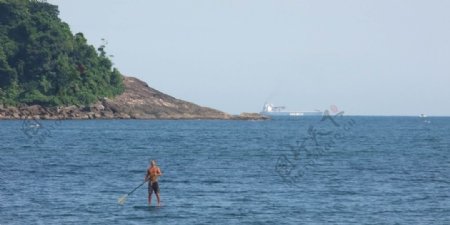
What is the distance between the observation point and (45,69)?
176m

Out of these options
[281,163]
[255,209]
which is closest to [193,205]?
[255,209]

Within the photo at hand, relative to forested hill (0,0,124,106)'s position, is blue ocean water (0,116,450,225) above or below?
below

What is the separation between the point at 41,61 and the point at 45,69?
175cm

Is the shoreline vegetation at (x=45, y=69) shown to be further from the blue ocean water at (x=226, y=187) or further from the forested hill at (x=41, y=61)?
the blue ocean water at (x=226, y=187)

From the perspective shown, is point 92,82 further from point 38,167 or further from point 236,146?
point 38,167

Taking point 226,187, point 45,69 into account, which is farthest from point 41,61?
point 226,187

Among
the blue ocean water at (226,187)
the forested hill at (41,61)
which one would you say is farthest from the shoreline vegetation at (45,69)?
the blue ocean water at (226,187)

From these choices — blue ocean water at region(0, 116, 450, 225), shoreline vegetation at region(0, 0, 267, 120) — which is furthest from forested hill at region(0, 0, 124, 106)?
blue ocean water at region(0, 116, 450, 225)

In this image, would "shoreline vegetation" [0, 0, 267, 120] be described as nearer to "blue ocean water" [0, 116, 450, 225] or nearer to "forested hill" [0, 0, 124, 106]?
"forested hill" [0, 0, 124, 106]

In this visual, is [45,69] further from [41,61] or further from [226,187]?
[226,187]

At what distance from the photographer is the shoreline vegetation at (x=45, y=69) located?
173 meters

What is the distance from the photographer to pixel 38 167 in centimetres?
6744

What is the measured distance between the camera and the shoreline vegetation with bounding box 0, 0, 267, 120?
17312 centimetres

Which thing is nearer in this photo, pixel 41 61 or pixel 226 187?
pixel 226 187
